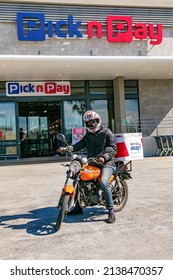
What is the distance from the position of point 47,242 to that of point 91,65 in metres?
12.5

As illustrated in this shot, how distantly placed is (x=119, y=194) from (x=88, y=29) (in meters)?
11.5

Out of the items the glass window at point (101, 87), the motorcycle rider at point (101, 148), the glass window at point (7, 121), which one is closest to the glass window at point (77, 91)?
the glass window at point (101, 87)

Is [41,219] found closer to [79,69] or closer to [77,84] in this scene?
[79,69]

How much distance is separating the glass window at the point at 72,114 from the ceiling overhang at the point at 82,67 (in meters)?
1.60

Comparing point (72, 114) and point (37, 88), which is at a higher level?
point (37, 88)

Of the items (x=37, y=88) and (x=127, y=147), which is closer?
(x=127, y=147)

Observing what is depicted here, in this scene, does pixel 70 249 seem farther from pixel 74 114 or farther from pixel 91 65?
pixel 74 114

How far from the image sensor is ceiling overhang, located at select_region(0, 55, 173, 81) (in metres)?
14.1

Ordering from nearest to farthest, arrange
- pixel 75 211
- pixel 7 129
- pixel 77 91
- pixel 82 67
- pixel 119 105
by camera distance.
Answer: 1. pixel 75 211
2. pixel 82 67
3. pixel 7 129
4. pixel 119 105
5. pixel 77 91

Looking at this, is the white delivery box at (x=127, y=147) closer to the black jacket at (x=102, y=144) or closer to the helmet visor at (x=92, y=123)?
the black jacket at (x=102, y=144)

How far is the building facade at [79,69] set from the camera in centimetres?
1440

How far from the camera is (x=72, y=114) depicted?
18984mm

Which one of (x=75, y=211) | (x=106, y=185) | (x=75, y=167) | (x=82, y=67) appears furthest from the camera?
(x=82, y=67)

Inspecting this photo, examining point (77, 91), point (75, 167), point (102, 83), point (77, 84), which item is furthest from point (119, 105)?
point (75, 167)
